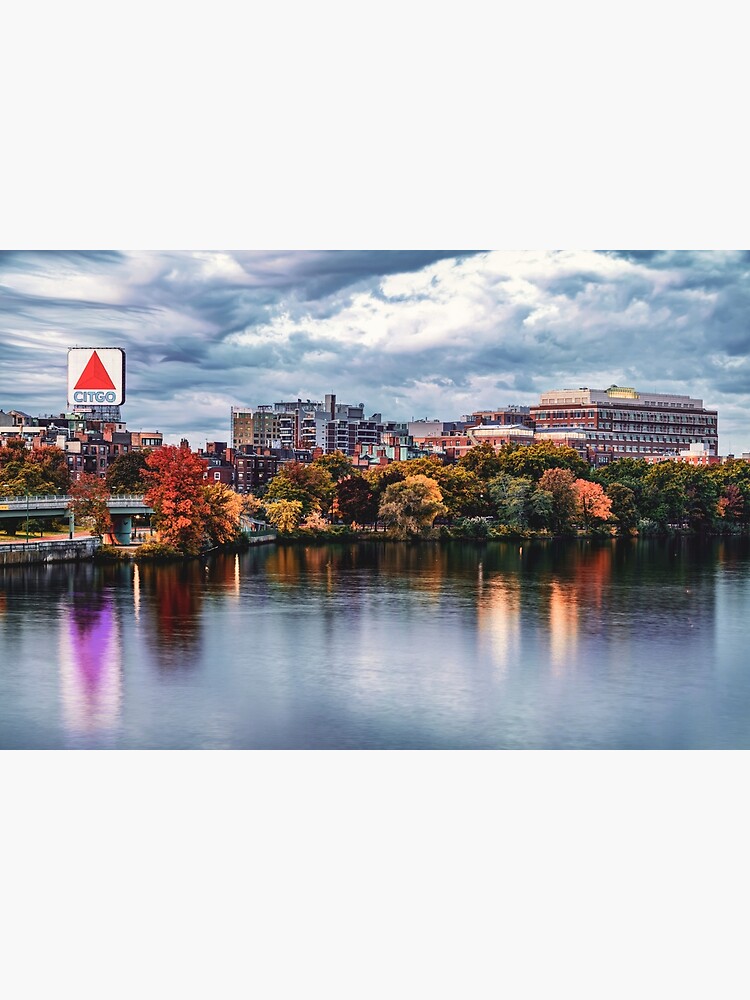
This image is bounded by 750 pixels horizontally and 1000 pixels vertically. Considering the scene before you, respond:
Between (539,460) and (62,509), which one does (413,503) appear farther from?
(62,509)

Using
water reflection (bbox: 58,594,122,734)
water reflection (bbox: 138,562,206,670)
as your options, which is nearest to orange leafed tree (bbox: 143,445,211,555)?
water reflection (bbox: 138,562,206,670)

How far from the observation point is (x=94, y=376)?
42.6ft

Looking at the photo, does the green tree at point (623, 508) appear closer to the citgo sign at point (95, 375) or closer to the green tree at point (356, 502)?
the green tree at point (356, 502)

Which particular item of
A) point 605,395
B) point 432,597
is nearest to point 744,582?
point 605,395

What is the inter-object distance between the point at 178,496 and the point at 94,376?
510cm

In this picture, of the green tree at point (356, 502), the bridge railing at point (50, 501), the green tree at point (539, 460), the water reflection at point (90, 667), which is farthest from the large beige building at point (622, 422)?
the water reflection at point (90, 667)

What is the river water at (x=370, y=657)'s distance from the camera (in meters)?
9.20

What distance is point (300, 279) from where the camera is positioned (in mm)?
13875

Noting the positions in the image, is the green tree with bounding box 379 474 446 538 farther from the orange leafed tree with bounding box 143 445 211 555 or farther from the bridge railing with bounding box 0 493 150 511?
the bridge railing with bounding box 0 493 150 511

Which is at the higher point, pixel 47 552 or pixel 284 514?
pixel 284 514

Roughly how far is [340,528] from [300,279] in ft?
24.8

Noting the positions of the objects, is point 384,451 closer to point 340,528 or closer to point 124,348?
point 340,528

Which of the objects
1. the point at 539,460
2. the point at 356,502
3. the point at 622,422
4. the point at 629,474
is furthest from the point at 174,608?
the point at 539,460

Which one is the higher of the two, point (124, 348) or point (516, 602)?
point (124, 348)
